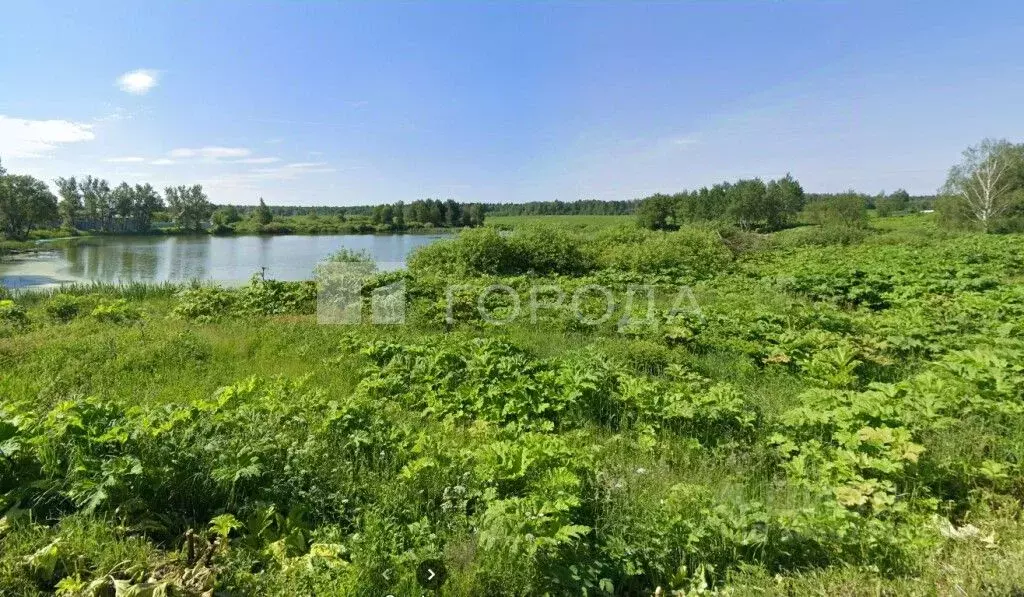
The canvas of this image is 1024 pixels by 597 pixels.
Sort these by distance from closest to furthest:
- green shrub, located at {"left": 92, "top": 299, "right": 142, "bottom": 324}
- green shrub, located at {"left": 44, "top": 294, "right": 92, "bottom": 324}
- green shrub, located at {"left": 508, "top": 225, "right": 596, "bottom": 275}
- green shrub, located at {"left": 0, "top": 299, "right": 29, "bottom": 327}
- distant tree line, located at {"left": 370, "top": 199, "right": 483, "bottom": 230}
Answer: green shrub, located at {"left": 0, "top": 299, "right": 29, "bottom": 327}, green shrub, located at {"left": 92, "top": 299, "right": 142, "bottom": 324}, green shrub, located at {"left": 44, "top": 294, "right": 92, "bottom": 324}, green shrub, located at {"left": 508, "top": 225, "right": 596, "bottom": 275}, distant tree line, located at {"left": 370, "top": 199, "right": 483, "bottom": 230}

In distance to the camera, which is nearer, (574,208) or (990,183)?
(990,183)

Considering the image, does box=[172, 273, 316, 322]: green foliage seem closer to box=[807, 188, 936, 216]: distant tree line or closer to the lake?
the lake

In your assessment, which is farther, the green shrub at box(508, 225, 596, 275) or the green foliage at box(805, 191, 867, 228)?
the green foliage at box(805, 191, 867, 228)

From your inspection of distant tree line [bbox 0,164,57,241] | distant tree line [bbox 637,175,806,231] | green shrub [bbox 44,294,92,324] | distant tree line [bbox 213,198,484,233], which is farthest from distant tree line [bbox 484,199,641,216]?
green shrub [bbox 44,294,92,324]

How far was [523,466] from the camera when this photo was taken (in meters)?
3.21

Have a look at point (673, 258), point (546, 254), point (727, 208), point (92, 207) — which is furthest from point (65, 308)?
point (92, 207)

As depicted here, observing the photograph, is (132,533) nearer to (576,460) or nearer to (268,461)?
(268,461)

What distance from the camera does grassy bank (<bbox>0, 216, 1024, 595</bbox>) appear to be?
261cm

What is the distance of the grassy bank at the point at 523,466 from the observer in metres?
2.61

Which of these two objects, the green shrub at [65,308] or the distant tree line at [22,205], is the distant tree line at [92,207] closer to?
the distant tree line at [22,205]

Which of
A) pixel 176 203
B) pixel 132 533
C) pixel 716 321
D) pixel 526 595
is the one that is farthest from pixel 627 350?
pixel 176 203

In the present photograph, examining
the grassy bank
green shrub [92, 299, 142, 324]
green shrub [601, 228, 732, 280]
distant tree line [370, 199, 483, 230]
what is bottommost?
the grassy bank

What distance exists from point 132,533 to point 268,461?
0.84 metres

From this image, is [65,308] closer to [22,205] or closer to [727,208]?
[22,205]
